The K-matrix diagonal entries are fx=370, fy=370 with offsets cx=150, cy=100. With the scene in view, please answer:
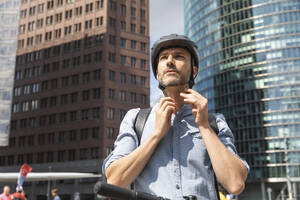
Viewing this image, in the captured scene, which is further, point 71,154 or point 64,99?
point 64,99

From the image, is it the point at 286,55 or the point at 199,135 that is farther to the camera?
the point at 286,55

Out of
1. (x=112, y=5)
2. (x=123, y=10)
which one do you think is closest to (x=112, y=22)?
(x=112, y=5)

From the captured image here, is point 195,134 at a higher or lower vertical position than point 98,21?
lower

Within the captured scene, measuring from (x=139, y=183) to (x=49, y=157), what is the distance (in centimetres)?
7398

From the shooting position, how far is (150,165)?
7.18 ft

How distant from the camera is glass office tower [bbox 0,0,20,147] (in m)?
46.7

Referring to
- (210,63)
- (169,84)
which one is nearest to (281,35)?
(210,63)

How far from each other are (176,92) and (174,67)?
171 millimetres

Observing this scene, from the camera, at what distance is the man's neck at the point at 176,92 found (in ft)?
7.74

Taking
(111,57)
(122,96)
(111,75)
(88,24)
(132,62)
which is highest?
(88,24)

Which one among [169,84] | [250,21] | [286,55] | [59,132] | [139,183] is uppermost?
[250,21]

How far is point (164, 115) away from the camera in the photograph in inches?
84.8

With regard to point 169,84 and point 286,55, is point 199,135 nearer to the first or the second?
point 169,84

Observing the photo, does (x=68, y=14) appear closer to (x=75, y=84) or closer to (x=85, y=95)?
(x=75, y=84)
